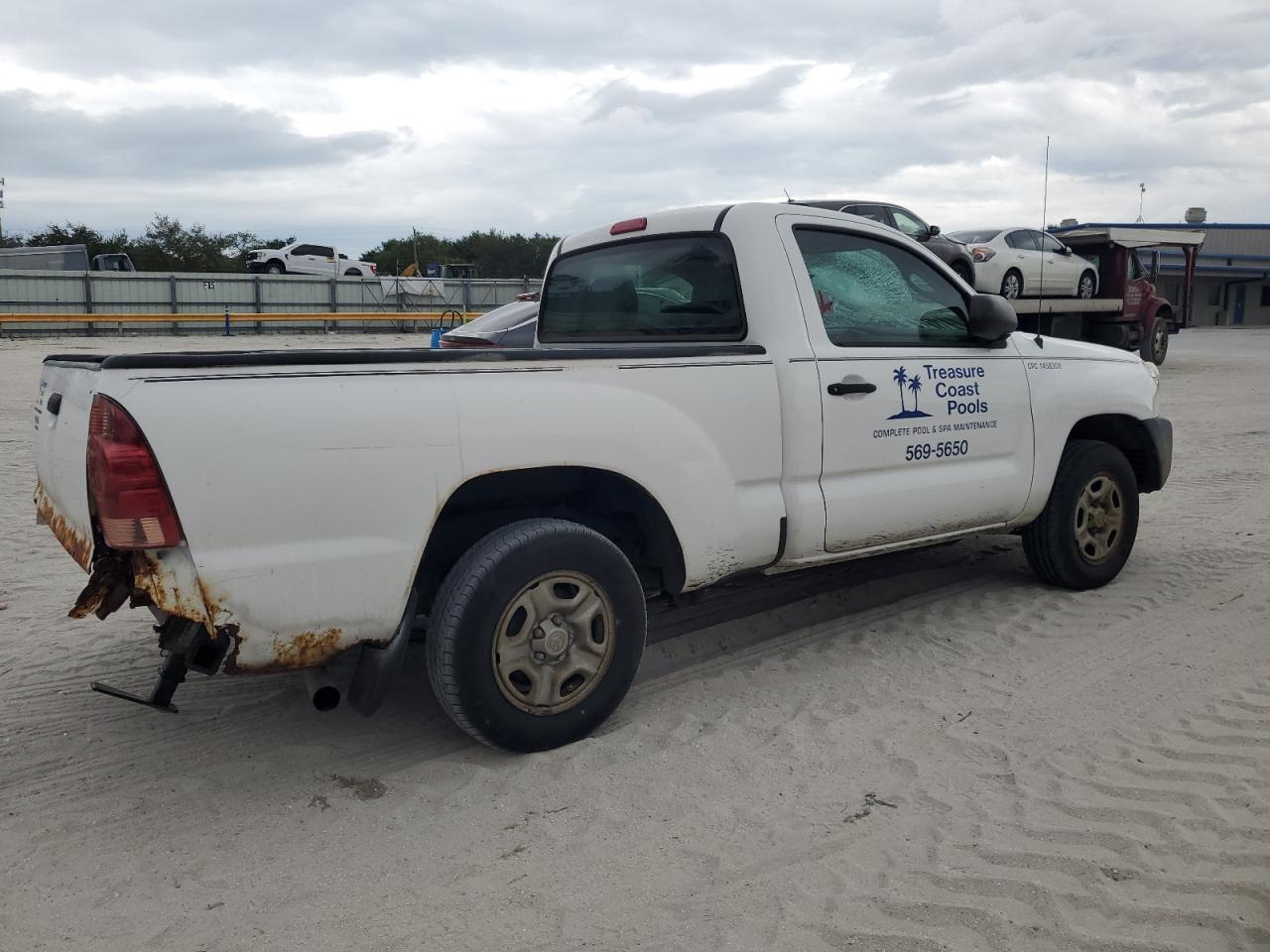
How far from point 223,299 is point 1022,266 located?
79.3 feet

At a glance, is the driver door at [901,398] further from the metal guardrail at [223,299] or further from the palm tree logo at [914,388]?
the metal guardrail at [223,299]

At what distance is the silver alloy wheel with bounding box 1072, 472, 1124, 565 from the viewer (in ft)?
17.3

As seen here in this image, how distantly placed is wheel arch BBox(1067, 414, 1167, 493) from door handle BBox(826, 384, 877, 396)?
1824 millimetres

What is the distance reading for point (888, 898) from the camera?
273 centimetres

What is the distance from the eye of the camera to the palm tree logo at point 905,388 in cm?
433

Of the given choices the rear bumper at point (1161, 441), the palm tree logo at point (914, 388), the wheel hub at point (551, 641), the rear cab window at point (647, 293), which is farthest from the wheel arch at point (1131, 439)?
the wheel hub at point (551, 641)

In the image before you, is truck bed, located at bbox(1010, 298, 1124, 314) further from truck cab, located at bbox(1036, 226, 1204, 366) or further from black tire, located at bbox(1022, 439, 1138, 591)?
black tire, located at bbox(1022, 439, 1138, 591)

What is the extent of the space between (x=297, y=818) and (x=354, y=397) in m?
1.33

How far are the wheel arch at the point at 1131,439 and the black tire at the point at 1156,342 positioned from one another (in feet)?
49.2

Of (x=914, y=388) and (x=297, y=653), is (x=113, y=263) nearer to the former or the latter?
(x=914, y=388)

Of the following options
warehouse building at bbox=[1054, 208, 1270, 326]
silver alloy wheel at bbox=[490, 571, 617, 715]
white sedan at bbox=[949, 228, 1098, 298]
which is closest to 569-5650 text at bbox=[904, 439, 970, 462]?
silver alloy wheel at bbox=[490, 571, 617, 715]

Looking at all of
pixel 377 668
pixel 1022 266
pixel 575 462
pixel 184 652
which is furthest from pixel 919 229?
pixel 184 652

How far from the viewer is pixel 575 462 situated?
11.3 ft

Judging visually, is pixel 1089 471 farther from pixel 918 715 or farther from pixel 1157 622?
pixel 918 715
